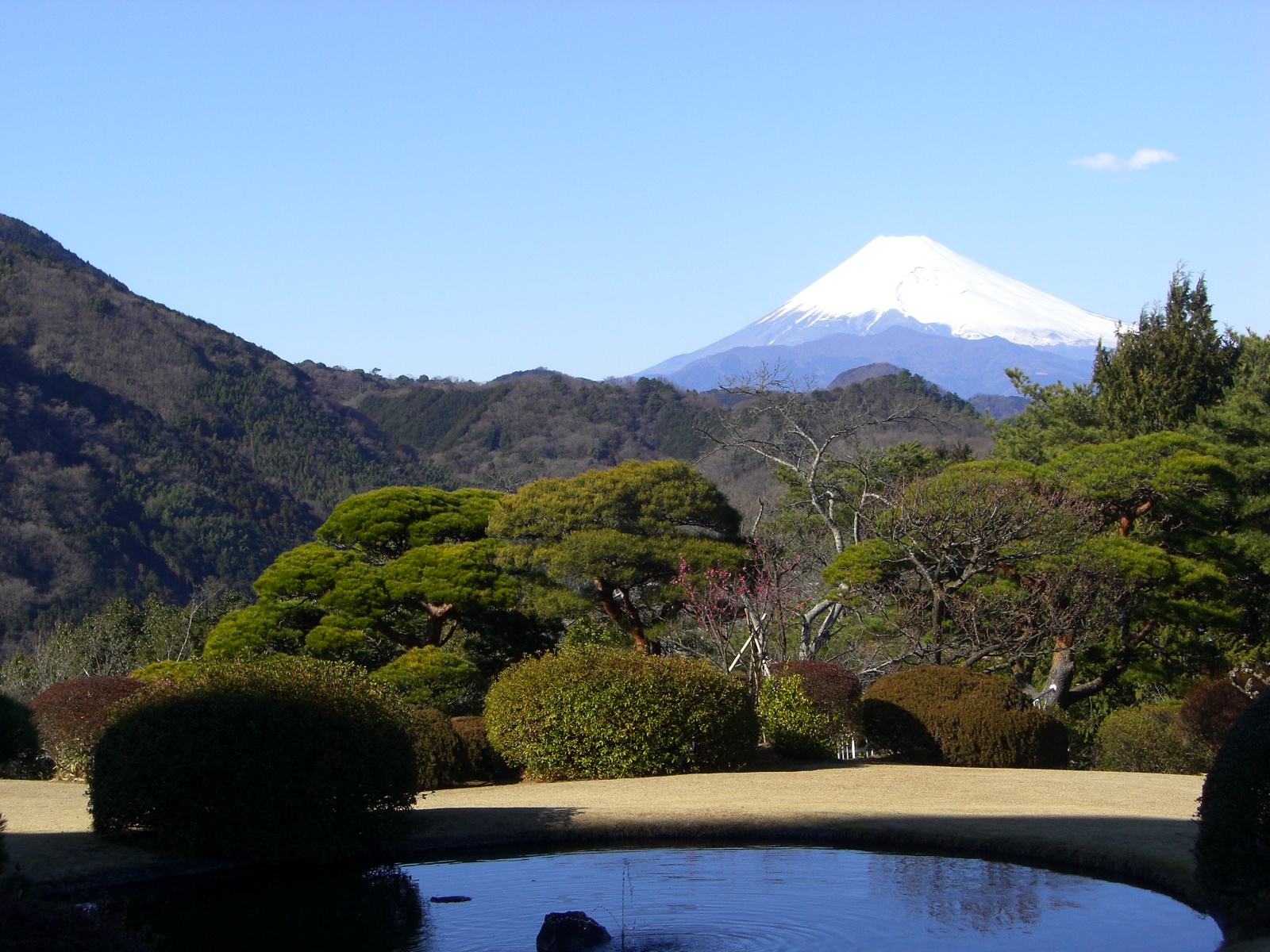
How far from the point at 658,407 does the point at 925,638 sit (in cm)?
6208

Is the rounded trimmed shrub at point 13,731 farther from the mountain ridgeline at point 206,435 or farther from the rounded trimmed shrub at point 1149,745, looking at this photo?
the mountain ridgeline at point 206,435

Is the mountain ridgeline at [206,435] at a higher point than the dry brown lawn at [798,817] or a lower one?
higher

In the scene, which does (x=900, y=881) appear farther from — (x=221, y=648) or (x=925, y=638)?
(x=221, y=648)

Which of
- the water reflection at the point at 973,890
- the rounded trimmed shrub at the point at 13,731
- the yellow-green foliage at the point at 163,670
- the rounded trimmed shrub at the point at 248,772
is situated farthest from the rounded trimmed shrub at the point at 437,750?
the rounded trimmed shrub at the point at 13,731

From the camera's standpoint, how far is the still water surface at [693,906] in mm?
6492

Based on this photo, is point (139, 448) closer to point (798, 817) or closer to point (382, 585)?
point (382, 585)

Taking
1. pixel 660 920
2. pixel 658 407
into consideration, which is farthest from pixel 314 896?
pixel 658 407

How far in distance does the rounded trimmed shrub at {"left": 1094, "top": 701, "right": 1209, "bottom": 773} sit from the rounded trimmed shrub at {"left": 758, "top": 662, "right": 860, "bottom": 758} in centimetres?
341

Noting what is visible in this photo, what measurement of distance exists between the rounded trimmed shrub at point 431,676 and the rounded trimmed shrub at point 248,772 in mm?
6892

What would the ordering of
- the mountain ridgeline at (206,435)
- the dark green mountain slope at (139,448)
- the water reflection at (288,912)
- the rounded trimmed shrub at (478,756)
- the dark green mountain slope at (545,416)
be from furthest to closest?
the dark green mountain slope at (545,416), the mountain ridgeline at (206,435), the dark green mountain slope at (139,448), the rounded trimmed shrub at (478,756), the water reflection at (288,912)

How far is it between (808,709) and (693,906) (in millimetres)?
6855

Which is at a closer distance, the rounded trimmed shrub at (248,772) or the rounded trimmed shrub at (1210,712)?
the rounded trimmed shrub at (248,772)

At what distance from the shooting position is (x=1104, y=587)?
1664 centimetres

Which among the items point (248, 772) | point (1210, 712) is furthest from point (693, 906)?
point (1210, 712)
